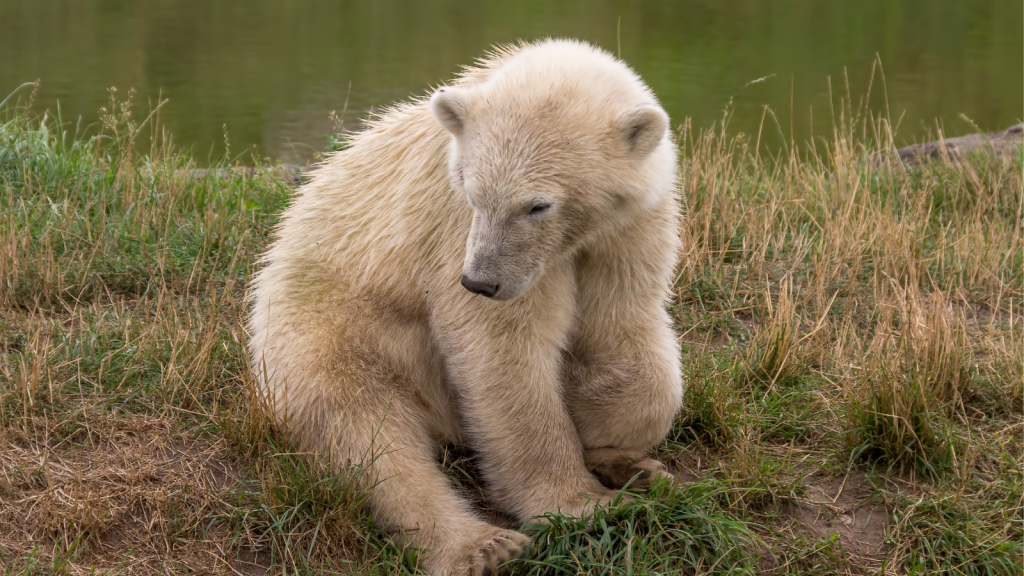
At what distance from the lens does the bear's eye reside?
10.5ft

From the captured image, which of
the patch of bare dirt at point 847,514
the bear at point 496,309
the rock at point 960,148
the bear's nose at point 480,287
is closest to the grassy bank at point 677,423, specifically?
the patch of bare dirt at point 847,514

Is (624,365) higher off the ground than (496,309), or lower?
lower

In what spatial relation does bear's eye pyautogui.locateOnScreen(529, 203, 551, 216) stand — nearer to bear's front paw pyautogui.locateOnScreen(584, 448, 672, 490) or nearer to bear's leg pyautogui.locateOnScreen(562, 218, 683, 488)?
bear's leg pyautogui.locateOnScreen(562, 218, 683, 488)

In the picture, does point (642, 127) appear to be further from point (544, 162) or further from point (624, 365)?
point (624, 365)

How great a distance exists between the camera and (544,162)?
3180mm

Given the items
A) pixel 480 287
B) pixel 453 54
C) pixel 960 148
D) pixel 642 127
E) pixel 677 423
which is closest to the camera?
pixel 480 287

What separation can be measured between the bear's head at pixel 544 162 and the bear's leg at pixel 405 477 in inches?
27.5

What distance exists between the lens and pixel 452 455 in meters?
3.96

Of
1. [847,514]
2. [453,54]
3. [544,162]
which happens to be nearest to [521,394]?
[544,162]

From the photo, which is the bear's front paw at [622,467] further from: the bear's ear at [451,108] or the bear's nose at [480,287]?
the bear's ear at [451,108]

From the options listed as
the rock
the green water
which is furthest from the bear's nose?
the green water

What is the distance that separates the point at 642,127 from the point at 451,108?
2.03ft

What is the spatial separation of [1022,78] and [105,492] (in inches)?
626

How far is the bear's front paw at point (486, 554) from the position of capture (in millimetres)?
3277
